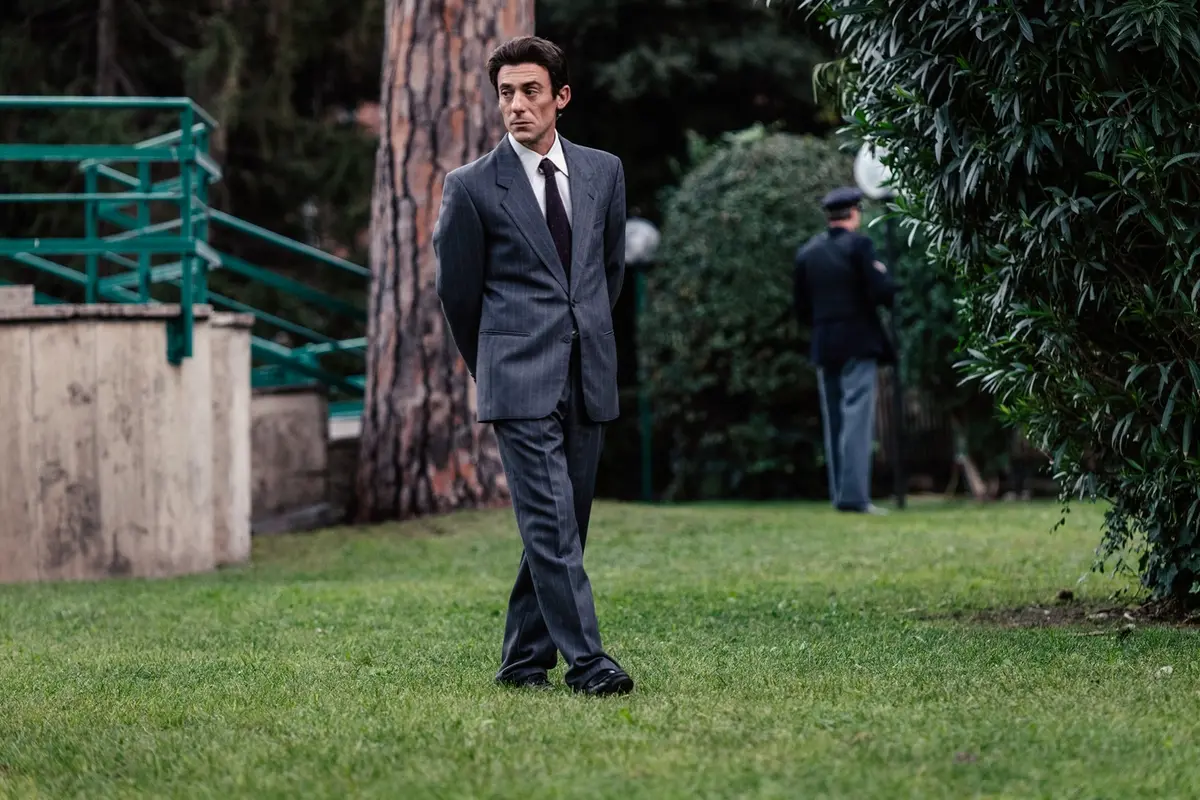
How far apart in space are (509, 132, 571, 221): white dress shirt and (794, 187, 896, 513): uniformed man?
318 inches

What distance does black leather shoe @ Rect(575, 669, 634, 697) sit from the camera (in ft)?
17.3

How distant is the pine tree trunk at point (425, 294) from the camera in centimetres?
1239

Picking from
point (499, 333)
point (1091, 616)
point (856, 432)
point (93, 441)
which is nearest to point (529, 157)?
point (499, 333)

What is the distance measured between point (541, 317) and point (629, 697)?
1153 millimetres

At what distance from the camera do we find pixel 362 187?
20.6 m

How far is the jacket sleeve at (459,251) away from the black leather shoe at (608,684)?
116 cm

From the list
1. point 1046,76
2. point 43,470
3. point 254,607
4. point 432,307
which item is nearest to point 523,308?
point 1046,76

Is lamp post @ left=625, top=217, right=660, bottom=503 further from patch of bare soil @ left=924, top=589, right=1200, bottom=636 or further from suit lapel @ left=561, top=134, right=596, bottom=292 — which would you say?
suit lapel @ left=561, top=134, right=596, bottom=292

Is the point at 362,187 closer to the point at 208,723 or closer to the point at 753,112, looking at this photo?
the point at 753,112

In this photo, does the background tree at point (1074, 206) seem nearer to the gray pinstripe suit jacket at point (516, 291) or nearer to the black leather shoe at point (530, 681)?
the gray pinstripe suit jacket at point (516, 291)

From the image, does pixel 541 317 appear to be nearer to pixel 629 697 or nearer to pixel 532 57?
pixel 532 57

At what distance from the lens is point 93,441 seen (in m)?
10.1

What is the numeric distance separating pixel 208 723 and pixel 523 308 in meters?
1.51

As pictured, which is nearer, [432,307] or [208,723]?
[208,723]
